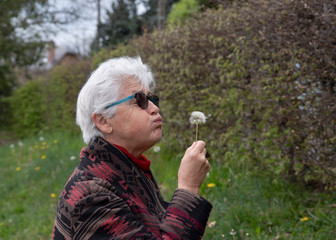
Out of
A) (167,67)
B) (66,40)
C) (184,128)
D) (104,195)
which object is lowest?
(66,40)

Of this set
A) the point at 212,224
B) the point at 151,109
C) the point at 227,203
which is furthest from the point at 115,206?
the point at 227,203

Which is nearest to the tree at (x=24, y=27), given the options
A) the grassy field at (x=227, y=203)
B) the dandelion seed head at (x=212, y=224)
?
the grassy field at (x=227, y=203)

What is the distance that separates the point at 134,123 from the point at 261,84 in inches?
84.2

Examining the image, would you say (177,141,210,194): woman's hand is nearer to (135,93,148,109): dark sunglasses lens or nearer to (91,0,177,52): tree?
(135,93,148,109): dark sunglasses lens

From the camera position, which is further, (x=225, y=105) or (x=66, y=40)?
(x=66, y=40)

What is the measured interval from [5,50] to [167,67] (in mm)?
10387

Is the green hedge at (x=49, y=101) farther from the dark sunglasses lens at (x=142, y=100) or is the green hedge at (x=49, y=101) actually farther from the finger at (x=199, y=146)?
the finger at (x=199, y=146)

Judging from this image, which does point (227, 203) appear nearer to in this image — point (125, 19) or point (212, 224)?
point (212, 224)

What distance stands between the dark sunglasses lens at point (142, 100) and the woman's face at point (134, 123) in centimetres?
1

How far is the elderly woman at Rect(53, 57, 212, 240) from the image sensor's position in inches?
56.9

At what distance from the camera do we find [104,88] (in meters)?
1.67

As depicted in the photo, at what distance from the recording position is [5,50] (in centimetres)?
1371

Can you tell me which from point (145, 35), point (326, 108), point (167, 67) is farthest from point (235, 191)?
point (145, 35)

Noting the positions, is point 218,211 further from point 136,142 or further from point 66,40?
point 66,40
